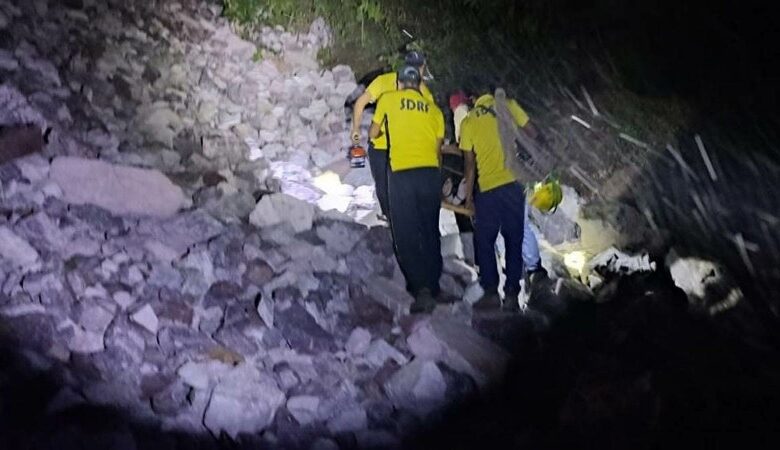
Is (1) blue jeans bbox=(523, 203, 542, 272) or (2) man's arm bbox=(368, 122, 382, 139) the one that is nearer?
(2) man's arm bbox=(368, 122, 382, 139)

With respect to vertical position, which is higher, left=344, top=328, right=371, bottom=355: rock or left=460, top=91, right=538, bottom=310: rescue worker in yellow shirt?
left=460, top=91, right=538, bottom=310: rescue worker in yellow shirt

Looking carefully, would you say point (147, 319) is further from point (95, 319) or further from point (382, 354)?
point (382, 354)

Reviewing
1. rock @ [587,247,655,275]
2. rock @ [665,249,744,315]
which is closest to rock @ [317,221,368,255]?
rock @ [587,247,655,275]

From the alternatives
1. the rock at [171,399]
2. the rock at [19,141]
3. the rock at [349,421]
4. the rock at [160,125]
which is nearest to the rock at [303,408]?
the rock at [349,421]

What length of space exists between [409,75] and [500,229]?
147 cm

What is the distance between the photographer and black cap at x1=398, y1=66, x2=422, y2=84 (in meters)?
5.32

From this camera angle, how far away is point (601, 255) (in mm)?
7043

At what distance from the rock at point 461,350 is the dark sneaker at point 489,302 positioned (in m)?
0.42

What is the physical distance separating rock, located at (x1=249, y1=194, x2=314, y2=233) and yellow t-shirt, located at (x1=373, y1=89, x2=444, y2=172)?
114 cm

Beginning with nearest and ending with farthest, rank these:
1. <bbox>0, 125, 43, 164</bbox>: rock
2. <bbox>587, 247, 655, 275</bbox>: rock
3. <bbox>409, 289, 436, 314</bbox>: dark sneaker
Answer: <bbox>0, 125, 43, 164</bbox>: rock → <bbox>409, 289, 436, 314</bbox>: dark sneaker → <bbox>587, 247, 655, 275</bbox>: rock

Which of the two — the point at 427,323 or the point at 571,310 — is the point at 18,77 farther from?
the point at 571,310

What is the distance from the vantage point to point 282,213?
596 centimetres

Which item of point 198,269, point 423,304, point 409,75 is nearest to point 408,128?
point 409,75

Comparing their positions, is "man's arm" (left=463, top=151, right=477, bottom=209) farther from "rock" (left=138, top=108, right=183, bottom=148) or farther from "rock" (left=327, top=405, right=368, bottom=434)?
"rock" (left=138, top=108, right=183, bottom=148)
